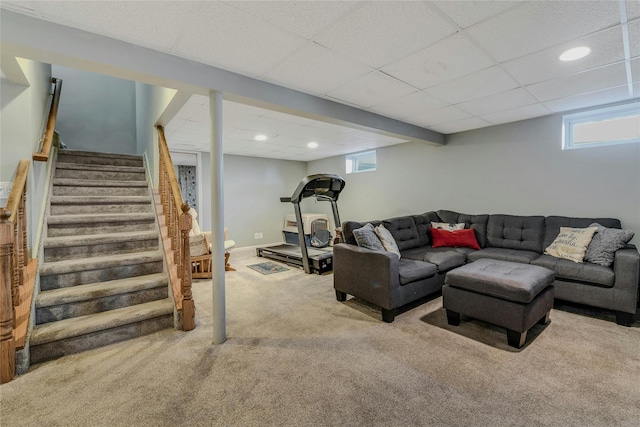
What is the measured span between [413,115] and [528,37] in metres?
1.76

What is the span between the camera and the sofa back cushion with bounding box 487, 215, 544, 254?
3.54 meters

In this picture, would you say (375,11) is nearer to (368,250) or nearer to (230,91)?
(230,91)

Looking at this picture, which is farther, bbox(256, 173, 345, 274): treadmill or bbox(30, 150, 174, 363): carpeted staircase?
bbox(256, 173, 345, 274): treadmill

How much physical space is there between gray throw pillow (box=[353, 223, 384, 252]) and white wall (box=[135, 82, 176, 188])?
91.2 inches

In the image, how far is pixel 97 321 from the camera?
230 centimetres

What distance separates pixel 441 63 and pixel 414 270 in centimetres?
188

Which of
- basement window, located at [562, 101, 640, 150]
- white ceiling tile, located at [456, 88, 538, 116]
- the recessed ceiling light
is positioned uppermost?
white ceiling tile, located at [456, 88, 538, 116]

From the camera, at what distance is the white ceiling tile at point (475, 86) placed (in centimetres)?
246

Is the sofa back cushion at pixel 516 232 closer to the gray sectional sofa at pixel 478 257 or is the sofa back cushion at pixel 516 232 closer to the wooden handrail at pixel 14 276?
the gray sectional sofa at pixel 478 257

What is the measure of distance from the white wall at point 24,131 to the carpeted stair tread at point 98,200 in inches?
11.6

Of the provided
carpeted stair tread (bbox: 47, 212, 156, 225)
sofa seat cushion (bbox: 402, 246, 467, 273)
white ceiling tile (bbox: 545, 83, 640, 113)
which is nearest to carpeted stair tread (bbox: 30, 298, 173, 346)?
carpeted stair tread (bbox: 47, 212, 156, 225)

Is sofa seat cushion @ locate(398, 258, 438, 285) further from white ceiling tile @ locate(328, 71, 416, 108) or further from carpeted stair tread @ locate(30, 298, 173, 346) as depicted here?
carpeted stair tread @ locate(30, 298, 173, 346)

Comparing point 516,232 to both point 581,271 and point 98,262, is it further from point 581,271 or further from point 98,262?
point 98,262

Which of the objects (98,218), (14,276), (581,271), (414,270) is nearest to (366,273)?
(414,270)
